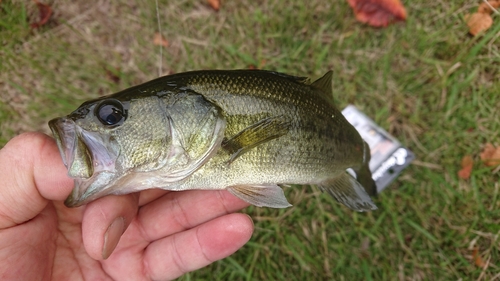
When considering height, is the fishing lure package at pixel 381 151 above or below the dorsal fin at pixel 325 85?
below

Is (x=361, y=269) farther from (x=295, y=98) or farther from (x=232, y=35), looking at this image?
(x=232, y=35)

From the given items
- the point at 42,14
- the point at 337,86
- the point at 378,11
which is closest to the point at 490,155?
the point at 337,86

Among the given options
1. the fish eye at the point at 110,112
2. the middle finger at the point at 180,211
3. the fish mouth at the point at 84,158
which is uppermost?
the fish eye at the point at 110,112

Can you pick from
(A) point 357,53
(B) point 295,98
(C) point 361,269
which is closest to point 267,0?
(A) point 357,53

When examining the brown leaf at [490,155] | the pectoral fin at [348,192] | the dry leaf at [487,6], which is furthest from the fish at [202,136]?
the dry leaf at [487,6]

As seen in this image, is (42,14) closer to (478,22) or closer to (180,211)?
(180,211)

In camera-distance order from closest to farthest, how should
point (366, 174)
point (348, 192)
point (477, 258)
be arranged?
1. point (348, 192)
2. point (366, 174)
3. point (477, 258)

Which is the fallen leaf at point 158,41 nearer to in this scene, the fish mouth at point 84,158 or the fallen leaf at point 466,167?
the fish mouth at point 84,158
